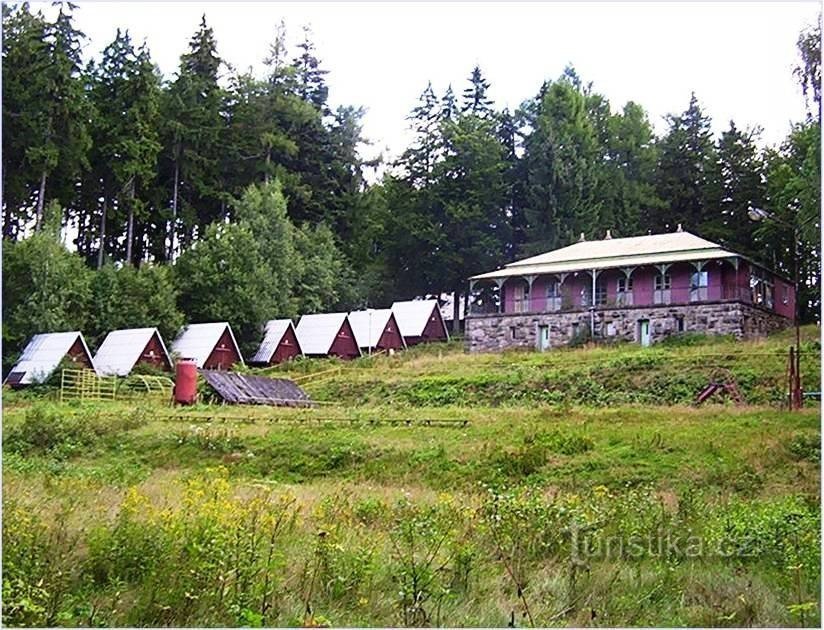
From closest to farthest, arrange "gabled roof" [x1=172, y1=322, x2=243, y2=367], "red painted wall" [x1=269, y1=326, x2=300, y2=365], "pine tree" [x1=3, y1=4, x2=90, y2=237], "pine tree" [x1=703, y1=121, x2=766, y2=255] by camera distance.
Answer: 1. "pine tree" [x1=3, y1=4, x2=90, y2=237]
2. "gabled roof" [x1=172, y1=322, x2=243, y2=367]
3. "red painted wall" [x1=269, y1=326, x2=300, y2=365]
4. "pine tree" [x1=703, y1=121, x2=766, y2=255]

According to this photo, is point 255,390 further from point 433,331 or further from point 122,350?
point 433,331

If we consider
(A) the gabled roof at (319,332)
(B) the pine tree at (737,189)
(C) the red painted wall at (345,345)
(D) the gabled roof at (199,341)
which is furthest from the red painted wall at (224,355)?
(B) the pine tree at (737,189)

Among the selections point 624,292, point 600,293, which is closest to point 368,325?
point 600,293

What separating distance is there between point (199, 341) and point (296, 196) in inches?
280

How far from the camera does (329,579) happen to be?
13.7 feet

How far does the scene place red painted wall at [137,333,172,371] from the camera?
917 inches

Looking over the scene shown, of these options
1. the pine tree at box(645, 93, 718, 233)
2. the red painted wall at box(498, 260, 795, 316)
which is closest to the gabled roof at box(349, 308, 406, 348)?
the red painted wall at box(498, 260, 795, 316)

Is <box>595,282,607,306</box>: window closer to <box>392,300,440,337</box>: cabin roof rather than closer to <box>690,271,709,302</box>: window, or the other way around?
<box>690,271,709,302</box>: window

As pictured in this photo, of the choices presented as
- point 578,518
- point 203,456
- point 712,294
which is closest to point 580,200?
point 712,294

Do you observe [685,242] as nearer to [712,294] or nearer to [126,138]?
[712,294]

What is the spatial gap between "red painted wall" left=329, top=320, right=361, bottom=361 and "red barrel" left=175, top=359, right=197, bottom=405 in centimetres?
934

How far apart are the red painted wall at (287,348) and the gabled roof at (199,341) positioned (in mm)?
1232

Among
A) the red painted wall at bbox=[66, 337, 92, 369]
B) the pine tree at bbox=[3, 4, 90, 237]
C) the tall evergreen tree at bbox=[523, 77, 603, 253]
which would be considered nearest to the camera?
the pine tree at bbox=[3, 4, 90, 237]

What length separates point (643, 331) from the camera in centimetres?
2573
